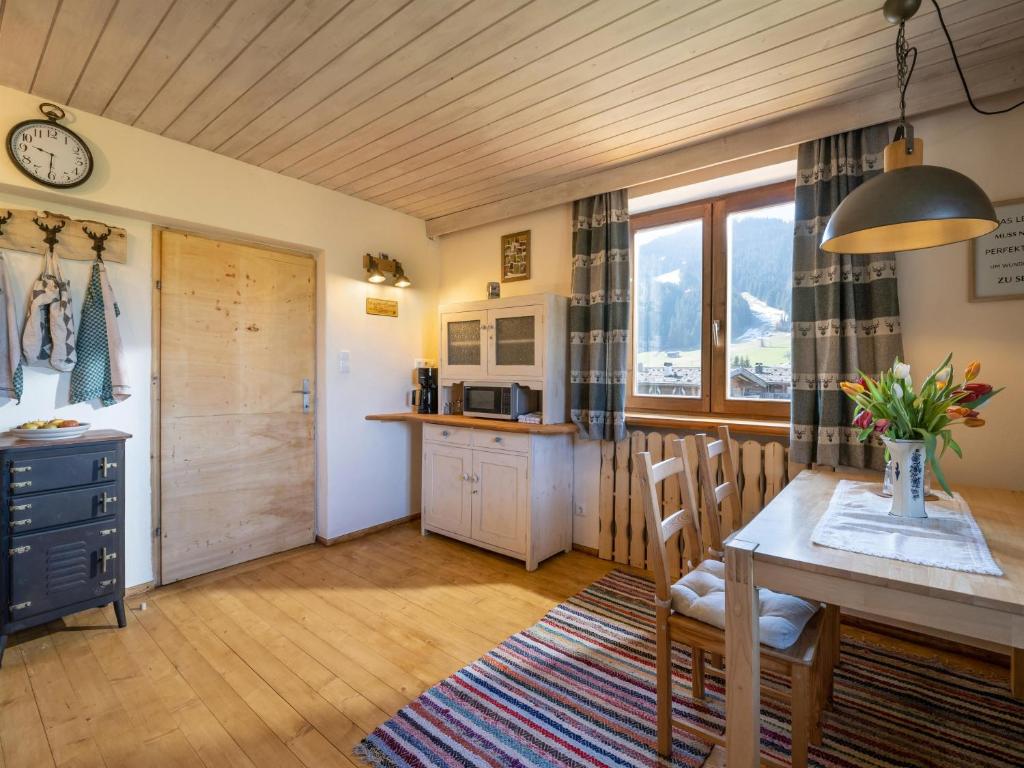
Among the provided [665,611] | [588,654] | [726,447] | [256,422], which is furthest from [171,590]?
[726,447]

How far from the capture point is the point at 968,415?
145cm

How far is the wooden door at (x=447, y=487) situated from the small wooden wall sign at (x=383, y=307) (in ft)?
3.54

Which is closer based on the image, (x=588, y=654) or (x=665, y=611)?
(x=665, y=611)

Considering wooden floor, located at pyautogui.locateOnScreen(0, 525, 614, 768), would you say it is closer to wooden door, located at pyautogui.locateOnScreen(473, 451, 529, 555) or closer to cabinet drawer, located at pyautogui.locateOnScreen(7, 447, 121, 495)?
wooden door, located at pyautogui.locateOnScreen(473, 451, 529, 555)

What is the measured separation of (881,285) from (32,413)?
13.3 ft

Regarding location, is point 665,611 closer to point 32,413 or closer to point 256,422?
point 256,422

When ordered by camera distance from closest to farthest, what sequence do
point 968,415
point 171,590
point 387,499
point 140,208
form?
point 968,415 < point 140,208 < point 171,590 < point 387,499

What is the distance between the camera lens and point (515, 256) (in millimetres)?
3602

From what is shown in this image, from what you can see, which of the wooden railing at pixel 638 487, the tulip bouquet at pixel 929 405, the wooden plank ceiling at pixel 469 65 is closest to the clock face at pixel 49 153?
the wooden plank ceiling at pixel 469 65

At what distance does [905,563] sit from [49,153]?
3.62 meters

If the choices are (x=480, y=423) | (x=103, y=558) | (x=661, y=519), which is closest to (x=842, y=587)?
(x=661, y=519)

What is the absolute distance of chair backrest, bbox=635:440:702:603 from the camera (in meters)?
1.49

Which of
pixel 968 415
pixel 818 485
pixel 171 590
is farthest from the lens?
pixel 171 590

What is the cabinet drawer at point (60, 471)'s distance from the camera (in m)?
2.02
